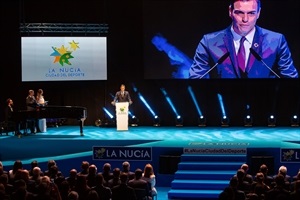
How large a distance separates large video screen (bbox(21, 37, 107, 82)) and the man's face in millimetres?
4443

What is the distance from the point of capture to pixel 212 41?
18.0m

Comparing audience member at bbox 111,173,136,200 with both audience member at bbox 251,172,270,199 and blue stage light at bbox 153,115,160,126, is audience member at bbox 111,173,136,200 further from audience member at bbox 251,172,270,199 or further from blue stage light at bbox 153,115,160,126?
blue stage light at bbox 153,115,160,126

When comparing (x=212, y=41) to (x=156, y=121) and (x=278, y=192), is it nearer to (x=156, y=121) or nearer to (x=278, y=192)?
(x=156, y=121)

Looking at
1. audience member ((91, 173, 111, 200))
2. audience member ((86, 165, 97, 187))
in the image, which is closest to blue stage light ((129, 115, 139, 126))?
audience member ((86, 165, 97, 187))

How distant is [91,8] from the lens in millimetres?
19234

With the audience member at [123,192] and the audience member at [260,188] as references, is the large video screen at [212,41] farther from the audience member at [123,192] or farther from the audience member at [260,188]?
the audience member at [123,192]

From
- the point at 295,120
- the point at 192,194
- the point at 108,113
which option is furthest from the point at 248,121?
the point at 192,194

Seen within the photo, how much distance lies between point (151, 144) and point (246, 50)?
5678 mm

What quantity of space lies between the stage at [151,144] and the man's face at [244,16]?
3.29 meters

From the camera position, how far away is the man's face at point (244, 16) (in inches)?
696

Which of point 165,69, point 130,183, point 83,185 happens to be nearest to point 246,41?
point 165,69

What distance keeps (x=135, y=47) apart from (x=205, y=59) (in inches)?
108

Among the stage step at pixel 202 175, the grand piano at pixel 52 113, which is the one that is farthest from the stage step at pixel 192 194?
the grand piano at pixel 52 113

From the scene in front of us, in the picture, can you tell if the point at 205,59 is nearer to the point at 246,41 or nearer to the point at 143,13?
the point at 246,41
